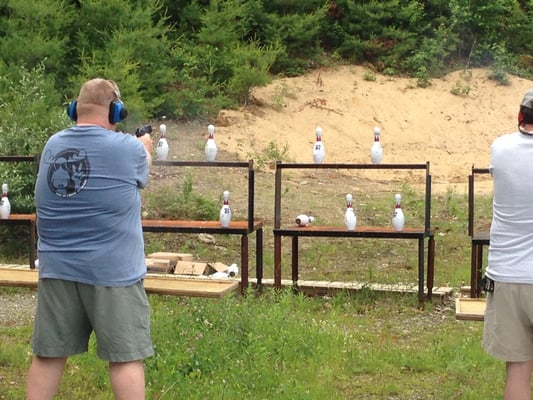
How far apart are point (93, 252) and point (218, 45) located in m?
12.8

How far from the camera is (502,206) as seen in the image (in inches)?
147

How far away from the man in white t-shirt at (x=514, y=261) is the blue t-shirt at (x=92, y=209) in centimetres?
149

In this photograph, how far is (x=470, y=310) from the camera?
490 cm

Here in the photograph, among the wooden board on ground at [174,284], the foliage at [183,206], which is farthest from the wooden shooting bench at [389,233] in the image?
the foliage at [183,206]

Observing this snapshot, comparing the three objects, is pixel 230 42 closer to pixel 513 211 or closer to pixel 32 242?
pixel 32 242

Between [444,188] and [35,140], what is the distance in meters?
6.48

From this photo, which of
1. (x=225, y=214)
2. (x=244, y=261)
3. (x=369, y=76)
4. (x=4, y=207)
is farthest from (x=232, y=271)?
(x=369, y=76)

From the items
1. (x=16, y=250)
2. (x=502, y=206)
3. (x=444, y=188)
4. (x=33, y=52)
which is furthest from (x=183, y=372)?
(x=33, y=52)

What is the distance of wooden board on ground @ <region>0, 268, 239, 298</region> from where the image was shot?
5461mm

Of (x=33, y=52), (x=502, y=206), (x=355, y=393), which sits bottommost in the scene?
(x=355, y=393)

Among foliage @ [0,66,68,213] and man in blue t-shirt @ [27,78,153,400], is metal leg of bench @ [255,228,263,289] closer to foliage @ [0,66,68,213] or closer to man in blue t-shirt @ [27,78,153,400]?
foliage @ [0,66,68,213]

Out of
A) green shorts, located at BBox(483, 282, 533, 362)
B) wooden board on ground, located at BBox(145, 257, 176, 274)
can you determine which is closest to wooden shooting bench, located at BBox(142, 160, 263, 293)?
wooden board on ground, located at BBox(145, 257, 176, 274)

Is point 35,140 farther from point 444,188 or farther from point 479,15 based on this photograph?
point 479,15

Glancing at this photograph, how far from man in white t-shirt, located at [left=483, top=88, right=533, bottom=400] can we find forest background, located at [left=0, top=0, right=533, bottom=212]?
24.3ft
